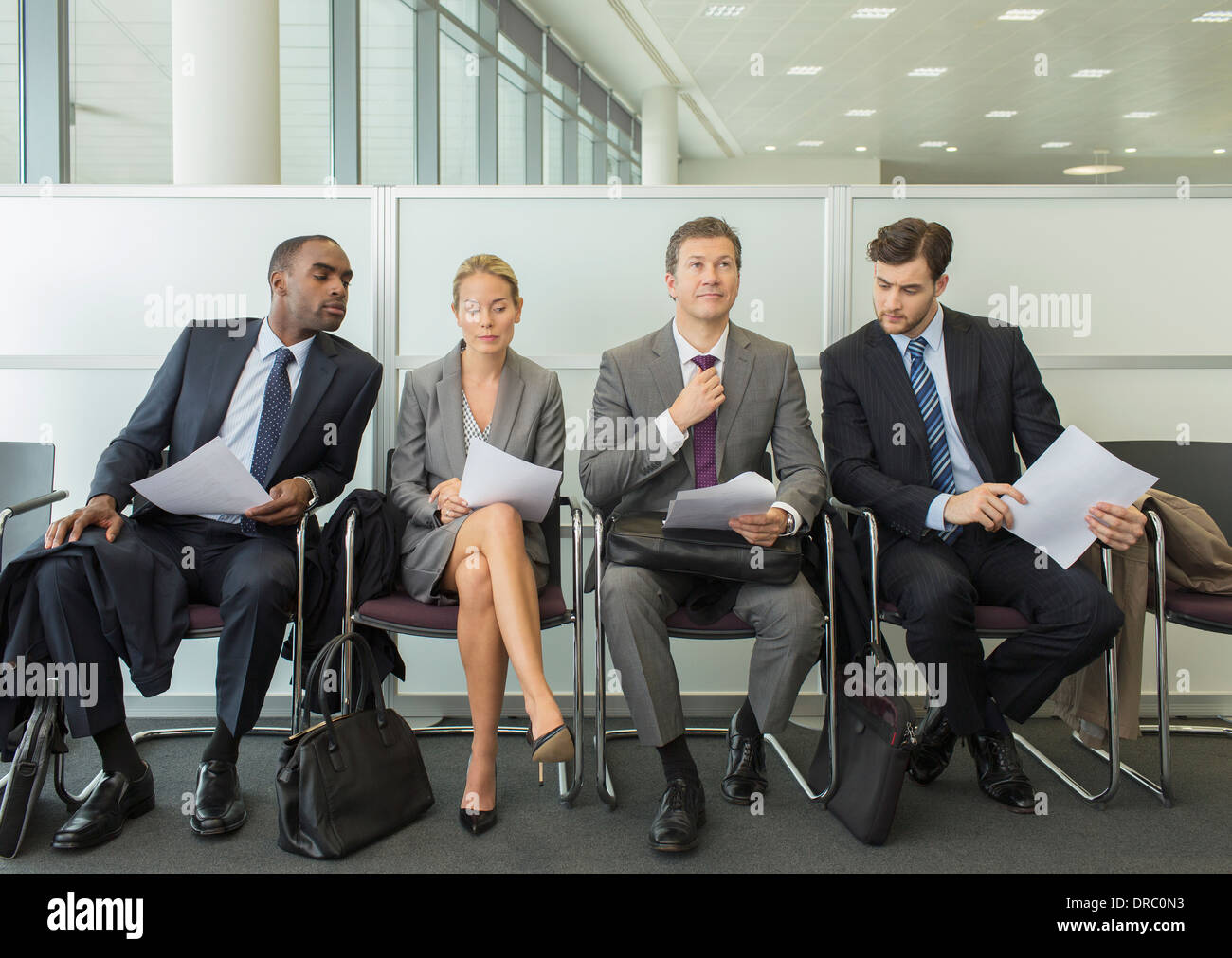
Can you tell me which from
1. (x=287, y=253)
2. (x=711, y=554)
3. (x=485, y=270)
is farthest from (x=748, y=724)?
(x=287, y=253)

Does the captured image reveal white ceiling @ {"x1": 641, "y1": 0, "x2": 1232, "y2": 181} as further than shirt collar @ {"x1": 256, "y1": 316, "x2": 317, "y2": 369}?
Yes

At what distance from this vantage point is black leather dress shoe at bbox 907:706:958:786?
2.47 metres

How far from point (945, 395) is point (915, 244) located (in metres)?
0.42

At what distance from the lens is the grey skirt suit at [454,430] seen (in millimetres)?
2467

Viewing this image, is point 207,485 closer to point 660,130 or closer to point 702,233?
point 702,233

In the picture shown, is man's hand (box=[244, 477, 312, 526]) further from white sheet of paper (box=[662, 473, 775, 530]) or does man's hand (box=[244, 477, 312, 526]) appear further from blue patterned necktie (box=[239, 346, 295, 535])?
white sheet of paper (box=[662, 473, 775, 530])

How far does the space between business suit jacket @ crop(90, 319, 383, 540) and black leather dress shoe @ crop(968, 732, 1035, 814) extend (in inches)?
73.4

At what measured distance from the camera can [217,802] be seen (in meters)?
2.16

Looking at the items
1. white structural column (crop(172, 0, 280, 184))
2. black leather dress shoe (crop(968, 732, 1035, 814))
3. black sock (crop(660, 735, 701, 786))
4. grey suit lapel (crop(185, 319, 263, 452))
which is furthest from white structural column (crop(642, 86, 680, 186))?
black sock (crop(660, 735, 701, 786))

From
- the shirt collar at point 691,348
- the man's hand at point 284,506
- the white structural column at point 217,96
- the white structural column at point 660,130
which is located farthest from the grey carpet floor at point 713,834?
the white structural column at point 660,130

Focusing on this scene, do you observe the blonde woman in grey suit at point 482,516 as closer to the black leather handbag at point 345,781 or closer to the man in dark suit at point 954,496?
the black leather handbag at point 345,781
